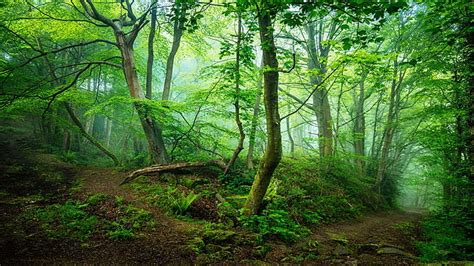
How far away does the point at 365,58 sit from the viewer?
5.29 meters

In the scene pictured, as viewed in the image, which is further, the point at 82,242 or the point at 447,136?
the point at 447,136

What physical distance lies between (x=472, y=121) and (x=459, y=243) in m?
4.05

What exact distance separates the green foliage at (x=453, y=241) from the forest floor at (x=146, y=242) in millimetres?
429

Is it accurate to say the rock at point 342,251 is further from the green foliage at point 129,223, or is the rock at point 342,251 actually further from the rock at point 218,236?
the green foliage at point 129,223

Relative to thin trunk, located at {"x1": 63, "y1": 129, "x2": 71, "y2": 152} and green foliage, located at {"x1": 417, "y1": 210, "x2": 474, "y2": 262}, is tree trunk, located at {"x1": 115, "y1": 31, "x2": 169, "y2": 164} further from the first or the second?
green foliage, located at {"x1": 417, "y1": 210, "x2": 474, "y2": 262}

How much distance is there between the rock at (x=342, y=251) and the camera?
535 centimetres

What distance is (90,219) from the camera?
5551 millimetres

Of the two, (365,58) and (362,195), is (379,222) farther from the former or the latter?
(365,58)

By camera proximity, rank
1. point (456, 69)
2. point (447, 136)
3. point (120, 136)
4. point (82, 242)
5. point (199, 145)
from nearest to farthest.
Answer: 1. point (82, 242)
2. point (456, 69)
3. point (447, 136)
4. point (199, 145)
5. point (120, 136)

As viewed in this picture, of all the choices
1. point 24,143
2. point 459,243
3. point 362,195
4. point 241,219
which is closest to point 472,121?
point 459,243

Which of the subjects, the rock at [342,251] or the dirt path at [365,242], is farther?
the rock at [342,251]

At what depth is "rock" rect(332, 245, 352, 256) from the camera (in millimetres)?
5352

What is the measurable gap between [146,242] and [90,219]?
5.35 ft

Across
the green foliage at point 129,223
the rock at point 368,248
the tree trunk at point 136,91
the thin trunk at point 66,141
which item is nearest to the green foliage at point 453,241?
the rock at point 368,248
